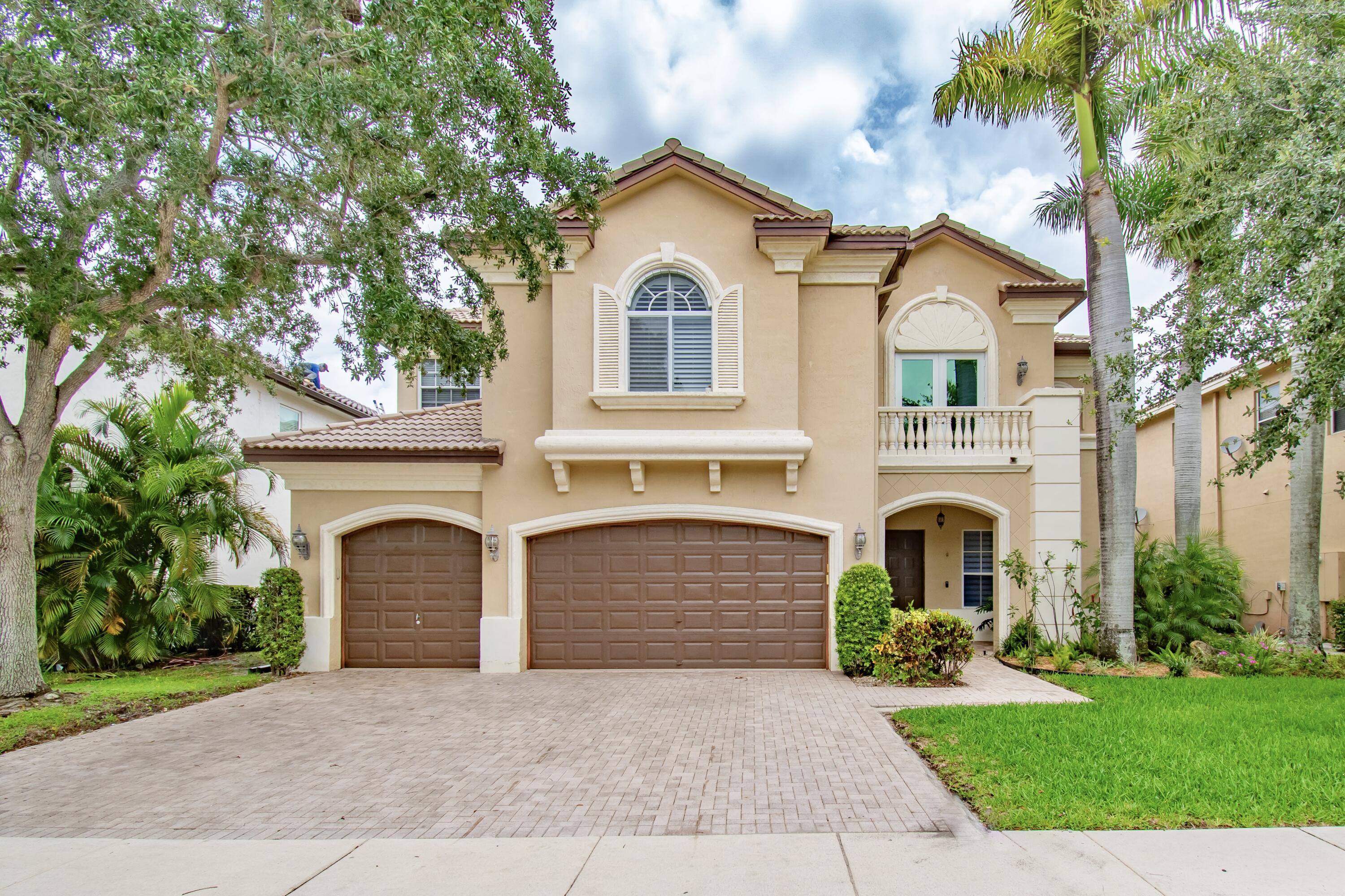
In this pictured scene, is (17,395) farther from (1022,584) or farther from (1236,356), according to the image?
(1236,356)

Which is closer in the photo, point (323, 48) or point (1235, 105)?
point (323, 48)

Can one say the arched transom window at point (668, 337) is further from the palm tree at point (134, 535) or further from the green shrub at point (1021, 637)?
the palm tree at point (134, 535)

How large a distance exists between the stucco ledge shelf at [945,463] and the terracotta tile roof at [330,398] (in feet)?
35.2

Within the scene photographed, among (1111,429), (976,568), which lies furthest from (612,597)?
(1111,429)

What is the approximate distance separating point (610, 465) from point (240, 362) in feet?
18.2

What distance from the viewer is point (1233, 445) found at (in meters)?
17.2

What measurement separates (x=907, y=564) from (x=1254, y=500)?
8.50m

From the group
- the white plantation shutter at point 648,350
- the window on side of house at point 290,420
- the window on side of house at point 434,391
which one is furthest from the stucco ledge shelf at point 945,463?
the window on side of house at point 290,420

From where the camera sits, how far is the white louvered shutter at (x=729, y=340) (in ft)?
40.2

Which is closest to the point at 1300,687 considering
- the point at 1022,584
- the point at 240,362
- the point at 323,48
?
the point at 1022,584

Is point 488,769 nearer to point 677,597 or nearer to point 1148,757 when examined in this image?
point 1148,757

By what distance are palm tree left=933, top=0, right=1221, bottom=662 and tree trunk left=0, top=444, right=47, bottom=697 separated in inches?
587

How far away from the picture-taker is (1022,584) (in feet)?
43.0

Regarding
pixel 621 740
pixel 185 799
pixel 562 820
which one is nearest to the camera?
pixel 562 820
